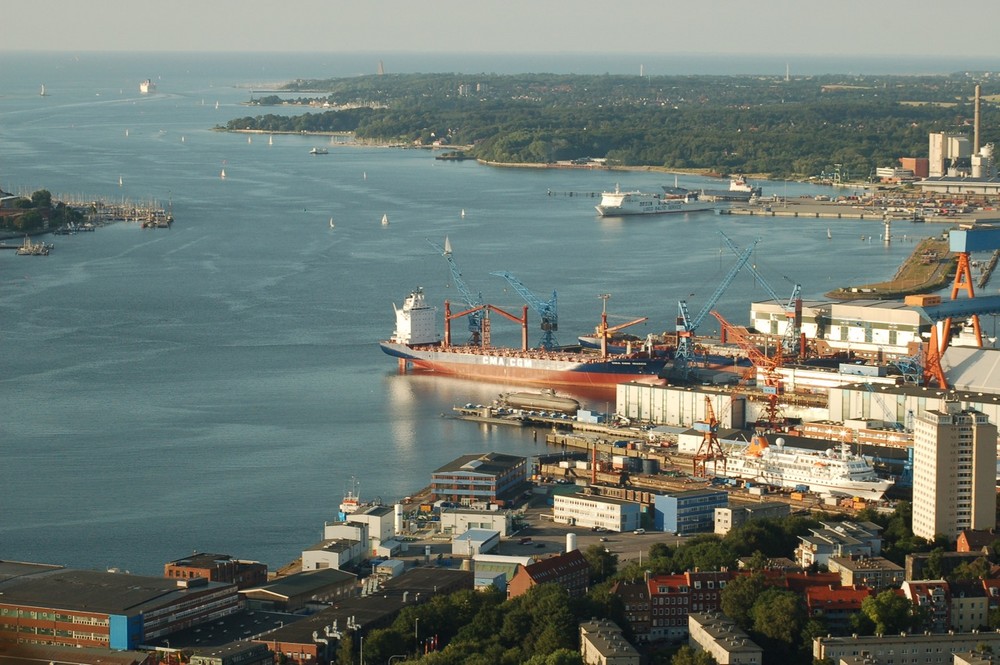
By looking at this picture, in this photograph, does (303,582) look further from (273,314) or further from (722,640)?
(273,314)

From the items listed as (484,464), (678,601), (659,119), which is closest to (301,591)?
(678,601)

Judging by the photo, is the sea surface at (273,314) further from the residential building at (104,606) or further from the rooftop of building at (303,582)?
the residential building at (104,606)

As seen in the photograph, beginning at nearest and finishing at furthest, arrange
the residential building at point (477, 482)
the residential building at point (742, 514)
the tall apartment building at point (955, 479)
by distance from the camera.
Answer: the tall apartment building at point (955, 479)
the residential building at point (742, 514)
the residential building at point (477, 482)

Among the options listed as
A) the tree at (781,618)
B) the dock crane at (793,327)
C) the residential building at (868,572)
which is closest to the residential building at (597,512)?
the residential building at (868,572)

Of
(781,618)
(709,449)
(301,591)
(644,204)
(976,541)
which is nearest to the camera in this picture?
(781,618)

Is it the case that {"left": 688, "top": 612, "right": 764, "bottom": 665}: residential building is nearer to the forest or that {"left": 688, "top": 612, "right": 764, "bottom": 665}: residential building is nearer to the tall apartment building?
the tall apartment building

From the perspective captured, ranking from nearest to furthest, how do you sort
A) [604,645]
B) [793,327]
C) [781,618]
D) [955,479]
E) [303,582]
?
1. [604,645]
2. [781,618]
3. [303,582]
4. [955,479]
5. [793,327]

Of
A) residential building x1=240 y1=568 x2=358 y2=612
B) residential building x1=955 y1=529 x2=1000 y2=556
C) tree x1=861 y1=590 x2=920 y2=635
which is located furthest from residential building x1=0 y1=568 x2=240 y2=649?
residential building x1=955 y1=529 x2=1000 y2=556
